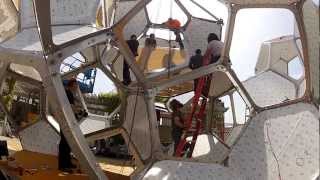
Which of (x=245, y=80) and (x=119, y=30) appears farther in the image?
(x=245, y=80)

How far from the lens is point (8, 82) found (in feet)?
39.6

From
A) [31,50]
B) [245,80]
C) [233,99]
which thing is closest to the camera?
[31,50]

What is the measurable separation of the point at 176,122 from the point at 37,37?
3.05 metres

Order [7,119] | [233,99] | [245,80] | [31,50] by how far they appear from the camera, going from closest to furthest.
Result: [31,50], [245,80], [233,99], [7,119]

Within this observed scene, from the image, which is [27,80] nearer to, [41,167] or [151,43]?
[151,43]

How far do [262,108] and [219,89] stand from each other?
8.45 feet

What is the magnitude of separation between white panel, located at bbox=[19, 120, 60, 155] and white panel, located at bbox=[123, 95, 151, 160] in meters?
2.03

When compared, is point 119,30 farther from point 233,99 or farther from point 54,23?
point 233,99

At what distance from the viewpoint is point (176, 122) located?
1024cm

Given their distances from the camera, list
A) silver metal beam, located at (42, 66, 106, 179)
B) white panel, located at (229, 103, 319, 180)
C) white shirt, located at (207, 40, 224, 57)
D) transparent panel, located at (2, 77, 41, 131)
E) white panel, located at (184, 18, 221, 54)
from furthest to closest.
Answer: white panel, located at (184, 18, 221, 54)
transparent panel, located at (2, 77, 41, 131)
white shirt, located at (207, 40, 224, 57)
white panel, located at (229, 103, 319, 180)
silver metal beam, located at (42, 66, 106, 179)

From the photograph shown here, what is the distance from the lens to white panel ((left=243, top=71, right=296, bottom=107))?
32.0ft

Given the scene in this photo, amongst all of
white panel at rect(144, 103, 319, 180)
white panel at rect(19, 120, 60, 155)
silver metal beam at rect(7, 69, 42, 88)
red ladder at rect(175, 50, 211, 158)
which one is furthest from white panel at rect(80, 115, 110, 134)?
white panel at rect(144, 103, 319, 180)

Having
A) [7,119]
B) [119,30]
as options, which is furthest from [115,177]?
[7,119]

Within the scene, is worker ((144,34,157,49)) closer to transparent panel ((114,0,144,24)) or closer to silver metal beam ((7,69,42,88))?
transparent panel ((114,0,144,24))
